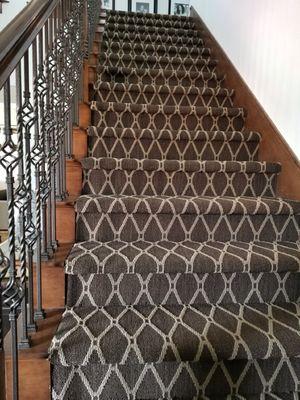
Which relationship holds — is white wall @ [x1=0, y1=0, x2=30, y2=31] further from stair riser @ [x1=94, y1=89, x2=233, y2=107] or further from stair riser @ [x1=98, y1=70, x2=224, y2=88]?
stair riser @ [x1=94, y1=89, x2=233, y2=107]

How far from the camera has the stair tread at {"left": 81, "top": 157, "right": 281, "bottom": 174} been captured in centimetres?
186

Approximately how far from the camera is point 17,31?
0.91 meters

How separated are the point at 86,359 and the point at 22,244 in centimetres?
41

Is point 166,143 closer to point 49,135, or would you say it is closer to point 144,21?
point 49,135

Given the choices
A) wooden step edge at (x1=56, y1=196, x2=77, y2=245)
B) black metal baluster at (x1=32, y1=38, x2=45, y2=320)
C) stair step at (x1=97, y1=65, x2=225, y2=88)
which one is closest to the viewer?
black metal baluster at (x1=32, y1=38, x2=45, y2=320)

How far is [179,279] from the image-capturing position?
1396 millimetres

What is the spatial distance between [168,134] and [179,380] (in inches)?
56.3

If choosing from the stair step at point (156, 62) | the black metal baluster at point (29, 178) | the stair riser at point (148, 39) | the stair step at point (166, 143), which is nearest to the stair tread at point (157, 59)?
the stair step at point (156, 62)

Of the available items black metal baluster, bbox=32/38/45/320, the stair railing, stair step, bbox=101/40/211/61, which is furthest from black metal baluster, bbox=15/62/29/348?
stair step, bbox=101/40/211/61

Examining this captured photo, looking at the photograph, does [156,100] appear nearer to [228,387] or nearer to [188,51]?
[188,51]

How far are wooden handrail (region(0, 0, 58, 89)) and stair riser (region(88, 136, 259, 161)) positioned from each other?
3.15 ft

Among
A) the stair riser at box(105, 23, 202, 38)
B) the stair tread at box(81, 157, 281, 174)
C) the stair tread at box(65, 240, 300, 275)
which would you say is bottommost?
the stair tread at box(65, 240, 300, 275)

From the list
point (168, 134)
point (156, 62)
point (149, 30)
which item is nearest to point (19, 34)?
point (168, 134)

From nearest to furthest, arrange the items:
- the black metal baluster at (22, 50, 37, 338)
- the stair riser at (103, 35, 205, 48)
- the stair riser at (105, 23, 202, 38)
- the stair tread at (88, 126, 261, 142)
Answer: the black metal baluster at (22, 50, 37, 338), the stair tread at (88, 126, 261, 142), the stair riser at (103, 35, 205, 48), the stair riser at (105, 23, 202, 38)
